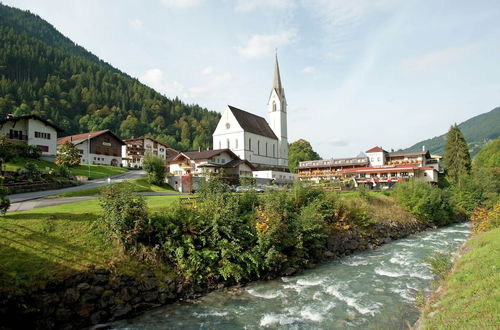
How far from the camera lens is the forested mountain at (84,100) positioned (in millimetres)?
112875

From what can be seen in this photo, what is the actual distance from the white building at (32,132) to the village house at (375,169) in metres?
41.4

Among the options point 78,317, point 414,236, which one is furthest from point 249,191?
point 414,236

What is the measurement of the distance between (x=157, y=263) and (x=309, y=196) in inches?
609

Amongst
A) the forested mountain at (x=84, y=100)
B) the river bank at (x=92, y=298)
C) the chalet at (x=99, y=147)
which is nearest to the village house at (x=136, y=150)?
the chalet at (x=99, y=147)

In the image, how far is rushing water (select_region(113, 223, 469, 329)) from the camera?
12.0 meters

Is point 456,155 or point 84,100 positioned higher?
point 84,100

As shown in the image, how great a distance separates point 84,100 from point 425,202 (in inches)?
5174

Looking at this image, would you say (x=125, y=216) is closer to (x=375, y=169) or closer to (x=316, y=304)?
(x=316, y=304)

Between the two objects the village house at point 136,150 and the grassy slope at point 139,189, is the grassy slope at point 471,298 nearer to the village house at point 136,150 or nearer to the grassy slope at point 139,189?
the grassy slope at point 139,189

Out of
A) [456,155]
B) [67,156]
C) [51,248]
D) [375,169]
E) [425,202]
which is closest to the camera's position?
[51,248]

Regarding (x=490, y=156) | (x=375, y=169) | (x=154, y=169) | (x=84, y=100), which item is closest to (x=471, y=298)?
(x=154, y=169)

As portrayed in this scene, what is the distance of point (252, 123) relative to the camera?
257 feet

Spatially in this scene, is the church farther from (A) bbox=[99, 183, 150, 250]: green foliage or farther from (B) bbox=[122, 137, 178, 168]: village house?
(A) bbox=[99, 183, 150, 250]: green foliage

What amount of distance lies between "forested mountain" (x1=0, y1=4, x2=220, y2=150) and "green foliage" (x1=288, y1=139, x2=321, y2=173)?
45.3m
